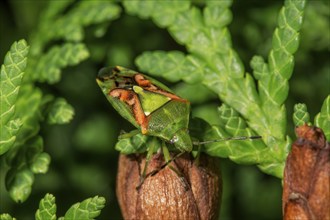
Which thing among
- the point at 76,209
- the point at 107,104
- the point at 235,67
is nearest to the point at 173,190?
the point at 76,209

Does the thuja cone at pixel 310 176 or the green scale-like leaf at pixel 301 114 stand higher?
the thuja cone at pixel 310 176

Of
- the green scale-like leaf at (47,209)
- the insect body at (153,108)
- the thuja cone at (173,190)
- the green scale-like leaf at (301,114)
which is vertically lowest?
the green scale-like leaf at (47,209)

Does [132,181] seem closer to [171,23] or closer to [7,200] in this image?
[171,23]

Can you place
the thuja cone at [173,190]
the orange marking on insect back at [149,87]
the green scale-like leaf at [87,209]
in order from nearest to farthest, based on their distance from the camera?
the thuja cone at [173,190], the green scale-like leaf at [87,209], the orange marking on insect back at [149,87]

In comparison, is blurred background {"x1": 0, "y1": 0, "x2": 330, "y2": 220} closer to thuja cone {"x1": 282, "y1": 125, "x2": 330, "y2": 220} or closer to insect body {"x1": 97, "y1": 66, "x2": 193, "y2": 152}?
insect body {"x1": 97, "y1": 66, "x2": 193, "y2": 152}

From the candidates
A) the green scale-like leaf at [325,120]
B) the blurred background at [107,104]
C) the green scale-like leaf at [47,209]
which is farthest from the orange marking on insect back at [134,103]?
the blurred background at [107,104]

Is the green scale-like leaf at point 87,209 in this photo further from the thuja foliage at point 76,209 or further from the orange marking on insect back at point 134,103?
the orange marking on insect back at point 134,103

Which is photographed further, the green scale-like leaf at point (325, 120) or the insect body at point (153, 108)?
the insect body at point (153, 108)

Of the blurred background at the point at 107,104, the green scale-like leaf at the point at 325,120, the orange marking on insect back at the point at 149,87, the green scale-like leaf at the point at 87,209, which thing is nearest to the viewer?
the green scale-like leaf at the point at 87,209
